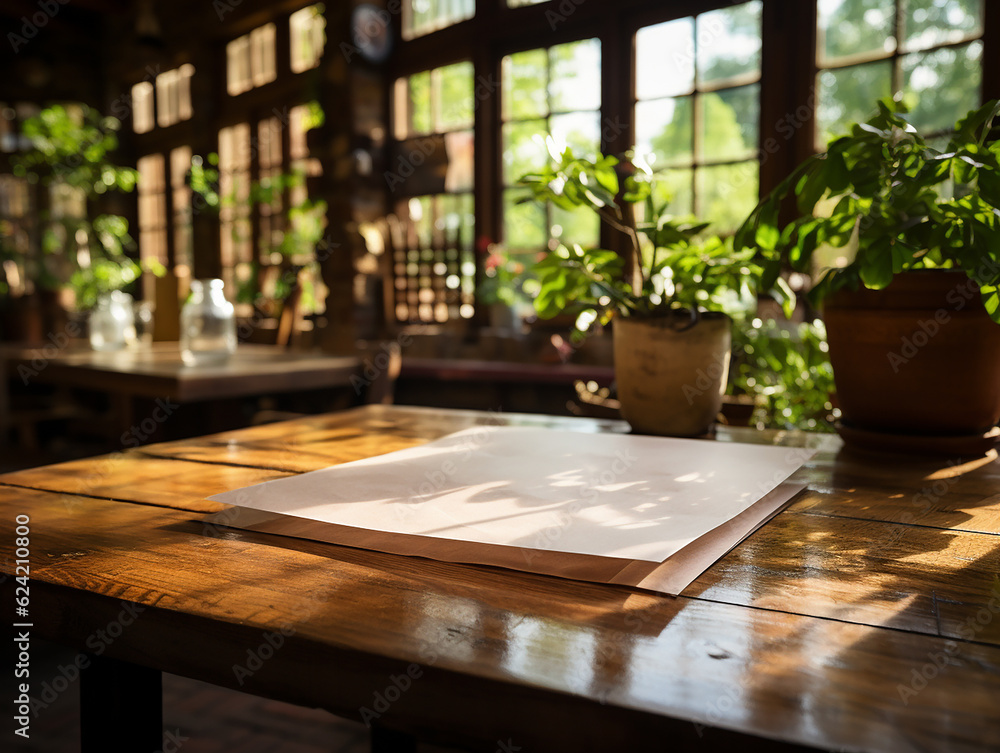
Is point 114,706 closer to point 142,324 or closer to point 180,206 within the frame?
point 142,324

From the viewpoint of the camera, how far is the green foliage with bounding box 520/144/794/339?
1071 millimetres

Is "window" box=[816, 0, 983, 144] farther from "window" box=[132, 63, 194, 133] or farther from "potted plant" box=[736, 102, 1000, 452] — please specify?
"window" box=[132, 63, 194, 133]

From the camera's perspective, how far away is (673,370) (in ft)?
3.52

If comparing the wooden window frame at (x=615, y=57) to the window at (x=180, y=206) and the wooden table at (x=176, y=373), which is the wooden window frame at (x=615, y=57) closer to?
the wooden table at (x=176, y=373)

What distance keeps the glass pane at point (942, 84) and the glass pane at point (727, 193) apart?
649 mm

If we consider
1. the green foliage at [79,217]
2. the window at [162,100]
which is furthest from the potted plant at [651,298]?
the green foliage at [79,217]

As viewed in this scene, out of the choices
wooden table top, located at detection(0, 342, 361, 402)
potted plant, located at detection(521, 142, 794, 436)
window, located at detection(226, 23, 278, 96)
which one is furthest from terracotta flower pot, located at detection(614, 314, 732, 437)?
window, located at detection(226, 23, 278, 96)

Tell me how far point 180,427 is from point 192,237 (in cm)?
423

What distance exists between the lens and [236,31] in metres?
5.94

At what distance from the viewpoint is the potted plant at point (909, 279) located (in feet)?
2.80

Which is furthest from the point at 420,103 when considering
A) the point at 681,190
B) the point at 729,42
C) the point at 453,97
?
the point at 729,42

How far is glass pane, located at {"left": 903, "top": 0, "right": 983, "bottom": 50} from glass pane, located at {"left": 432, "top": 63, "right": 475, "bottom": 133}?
7.43ft

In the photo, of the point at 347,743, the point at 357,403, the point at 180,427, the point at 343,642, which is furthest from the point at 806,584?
the point at 180,427

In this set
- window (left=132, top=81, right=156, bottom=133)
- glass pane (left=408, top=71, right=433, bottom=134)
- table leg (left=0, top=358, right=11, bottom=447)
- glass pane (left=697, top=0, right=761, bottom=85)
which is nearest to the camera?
glass pane (left=697, top=0, right=761, bottom=85)
